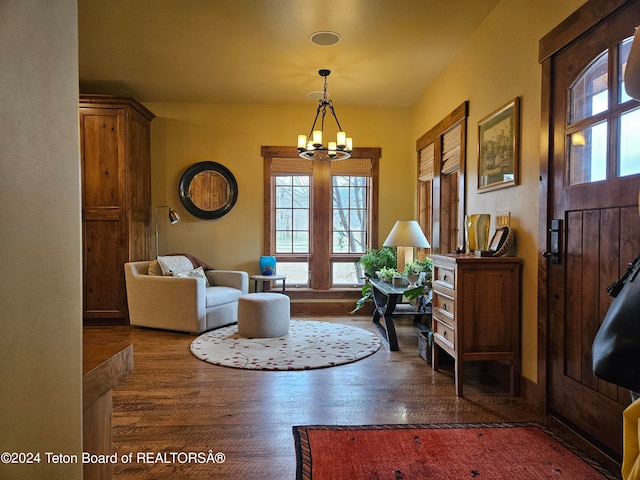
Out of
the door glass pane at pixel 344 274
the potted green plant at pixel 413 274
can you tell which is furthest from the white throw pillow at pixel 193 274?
the potted green plant at pixel 413 274

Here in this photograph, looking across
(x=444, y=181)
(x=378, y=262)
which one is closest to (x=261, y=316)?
(x=378, y=262)

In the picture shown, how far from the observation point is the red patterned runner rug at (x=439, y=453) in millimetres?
1783

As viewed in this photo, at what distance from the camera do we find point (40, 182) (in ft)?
2.18

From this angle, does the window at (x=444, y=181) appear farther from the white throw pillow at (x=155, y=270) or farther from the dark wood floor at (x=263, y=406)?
the white throw pillow at (x=155, y=270)

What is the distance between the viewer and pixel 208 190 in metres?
5.55

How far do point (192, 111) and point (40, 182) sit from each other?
531 centimetres

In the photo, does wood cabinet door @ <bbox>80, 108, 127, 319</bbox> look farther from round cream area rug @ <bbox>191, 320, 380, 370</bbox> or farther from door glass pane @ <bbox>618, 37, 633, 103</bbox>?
door glass pane @ <bbox>618, 37, 633, 103</bbox>

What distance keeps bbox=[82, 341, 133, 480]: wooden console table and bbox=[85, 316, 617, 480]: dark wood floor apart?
824mm

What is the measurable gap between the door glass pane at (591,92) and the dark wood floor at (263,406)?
171 centimetres

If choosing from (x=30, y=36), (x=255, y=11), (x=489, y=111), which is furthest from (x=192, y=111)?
(x=30, y=36)

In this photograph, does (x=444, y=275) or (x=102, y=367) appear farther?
(x=444, y=275)

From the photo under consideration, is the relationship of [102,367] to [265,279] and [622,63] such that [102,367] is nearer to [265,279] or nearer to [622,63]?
[622,63]

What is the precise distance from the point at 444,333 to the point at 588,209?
135 centimetres

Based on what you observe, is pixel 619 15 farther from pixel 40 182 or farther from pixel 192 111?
pixel 192 111
